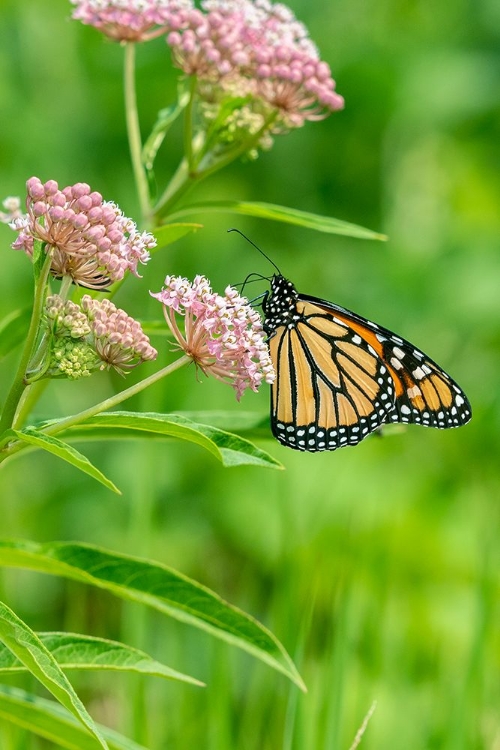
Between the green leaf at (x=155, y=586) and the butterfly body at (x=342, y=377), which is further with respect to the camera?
the butterfly body at (x=342, y=377)

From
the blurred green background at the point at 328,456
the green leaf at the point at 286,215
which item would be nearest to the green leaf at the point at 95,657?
the blurred green background at the point at 328,456

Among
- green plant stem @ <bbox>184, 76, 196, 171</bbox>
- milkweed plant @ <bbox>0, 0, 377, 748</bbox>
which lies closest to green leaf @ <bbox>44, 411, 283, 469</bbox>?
milkweed plant @ <bbox>0, 0, 377, 748</bbox>

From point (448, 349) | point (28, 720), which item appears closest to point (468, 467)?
point (448, 349)

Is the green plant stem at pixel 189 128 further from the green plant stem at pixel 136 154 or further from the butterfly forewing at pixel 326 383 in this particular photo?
A: the butterfly forewing at pixel 326 383

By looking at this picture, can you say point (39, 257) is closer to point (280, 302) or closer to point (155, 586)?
point (155, 586)

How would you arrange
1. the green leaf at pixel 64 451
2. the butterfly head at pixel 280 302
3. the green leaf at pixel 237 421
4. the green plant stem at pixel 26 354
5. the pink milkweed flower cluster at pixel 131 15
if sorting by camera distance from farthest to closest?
1. the butterfly head at pixel 280 302
2. the pink milkweed flower cluster at pixel 131 15
3. the green leaf at pixel 237 421
4. the green plant stem at pixel 26 354
5. the green leaf at pixel 64 451

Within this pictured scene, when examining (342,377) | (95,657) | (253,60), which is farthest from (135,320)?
(342,377)

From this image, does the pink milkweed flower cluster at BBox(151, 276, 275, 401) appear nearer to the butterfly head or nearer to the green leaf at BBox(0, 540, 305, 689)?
the green leaf at BBox(0, 540, 305, 689)
